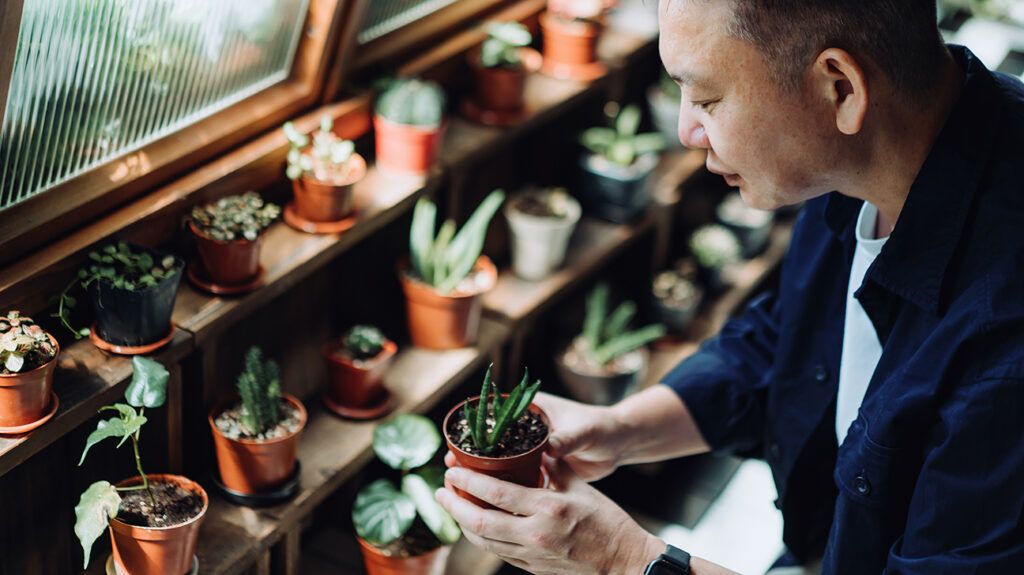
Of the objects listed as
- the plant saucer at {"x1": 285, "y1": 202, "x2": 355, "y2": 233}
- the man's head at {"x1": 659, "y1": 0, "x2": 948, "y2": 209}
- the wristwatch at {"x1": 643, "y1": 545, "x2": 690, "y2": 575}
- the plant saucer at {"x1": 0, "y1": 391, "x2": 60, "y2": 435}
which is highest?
the man's head at {"x1": 659, "y1": 0, "x2": 948, "y2": 209}

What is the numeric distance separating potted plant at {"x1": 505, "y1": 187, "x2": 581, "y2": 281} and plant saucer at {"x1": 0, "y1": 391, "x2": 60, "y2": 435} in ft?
4.89

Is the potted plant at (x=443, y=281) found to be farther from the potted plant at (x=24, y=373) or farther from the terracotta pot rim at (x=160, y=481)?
the potted plant at (x=24, y=373)

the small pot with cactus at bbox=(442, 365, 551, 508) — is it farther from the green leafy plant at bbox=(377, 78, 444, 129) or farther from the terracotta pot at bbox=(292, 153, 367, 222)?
the green leafy plant at bbox=(377, 78, 444, 129)

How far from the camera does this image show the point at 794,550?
2.42 metres

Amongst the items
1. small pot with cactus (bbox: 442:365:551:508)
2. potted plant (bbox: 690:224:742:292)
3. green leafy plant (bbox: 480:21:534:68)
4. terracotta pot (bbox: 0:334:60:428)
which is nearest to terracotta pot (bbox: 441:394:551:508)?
small pot with cactus (bbox: 442:365:551:508)

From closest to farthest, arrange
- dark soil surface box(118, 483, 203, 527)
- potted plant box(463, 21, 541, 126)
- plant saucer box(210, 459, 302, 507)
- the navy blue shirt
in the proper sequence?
the navy blue shirt → dark soil surface box(118, 483, 203, 527) → plant saucer box(210, 459, 302, 507) → potted plant box(463, 21, 541, 126)

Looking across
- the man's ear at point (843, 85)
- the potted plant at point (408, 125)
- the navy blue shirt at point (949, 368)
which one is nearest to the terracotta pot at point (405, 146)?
the potted plant at point (408, 125)

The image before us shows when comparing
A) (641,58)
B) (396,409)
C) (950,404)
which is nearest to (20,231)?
(396,409)

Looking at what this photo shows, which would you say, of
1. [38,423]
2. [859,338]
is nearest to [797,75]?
[859,338]

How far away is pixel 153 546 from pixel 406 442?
63 cm

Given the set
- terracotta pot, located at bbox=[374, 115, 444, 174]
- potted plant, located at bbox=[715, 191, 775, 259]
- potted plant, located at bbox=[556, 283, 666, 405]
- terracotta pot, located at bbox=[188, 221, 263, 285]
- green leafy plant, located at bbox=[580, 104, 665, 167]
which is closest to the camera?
terracotta pot, located at bbox=[188, 221, 263, 285]

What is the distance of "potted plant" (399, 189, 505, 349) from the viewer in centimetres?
278

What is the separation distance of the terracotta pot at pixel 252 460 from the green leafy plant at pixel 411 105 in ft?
2.44

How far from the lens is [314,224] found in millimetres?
2527
